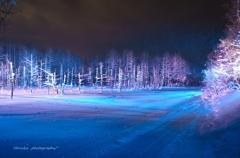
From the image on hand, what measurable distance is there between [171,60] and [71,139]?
65.5 m

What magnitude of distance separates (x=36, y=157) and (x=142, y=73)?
55.7 meters

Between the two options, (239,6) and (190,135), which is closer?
(190,135)

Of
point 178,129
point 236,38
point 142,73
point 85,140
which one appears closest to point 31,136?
point 85,140

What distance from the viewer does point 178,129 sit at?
8.85 metres

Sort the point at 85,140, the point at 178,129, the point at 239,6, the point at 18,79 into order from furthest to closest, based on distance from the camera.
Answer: the point at 18,79
the point at 239,6
the point at 178,129
the point at 85,140

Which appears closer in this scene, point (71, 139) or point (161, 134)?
point (71, 139)

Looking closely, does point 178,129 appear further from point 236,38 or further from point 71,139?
point 236,38

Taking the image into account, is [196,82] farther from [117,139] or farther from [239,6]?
[117,139]

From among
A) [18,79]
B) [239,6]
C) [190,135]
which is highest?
[239,6]

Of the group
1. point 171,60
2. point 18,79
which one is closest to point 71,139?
point 18,79

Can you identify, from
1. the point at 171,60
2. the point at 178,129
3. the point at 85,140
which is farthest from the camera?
the point at 171,60

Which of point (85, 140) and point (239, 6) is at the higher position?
point (239, 6)

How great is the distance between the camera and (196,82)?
247ft

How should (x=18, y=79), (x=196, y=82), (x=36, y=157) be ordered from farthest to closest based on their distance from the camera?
(x=196, y=82), (x=18, y=79), (x=36, y=157)
